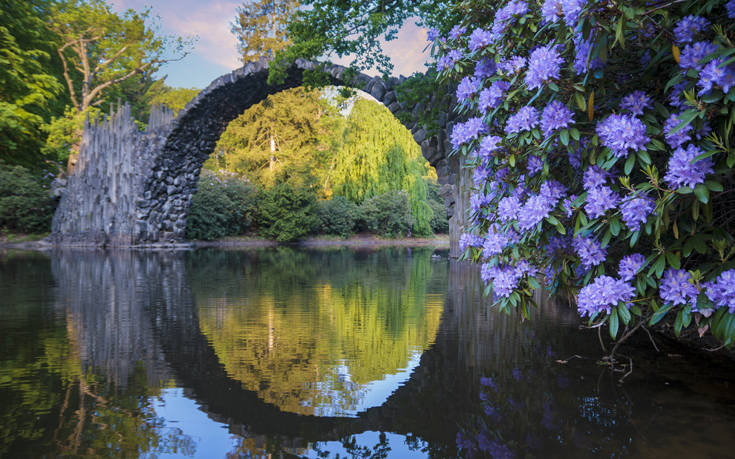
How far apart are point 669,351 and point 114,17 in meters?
24.0

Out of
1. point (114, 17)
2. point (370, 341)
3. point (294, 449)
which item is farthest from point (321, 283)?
point (114, 17)

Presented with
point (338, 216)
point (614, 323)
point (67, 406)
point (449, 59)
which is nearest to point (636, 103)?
point (614, 323)

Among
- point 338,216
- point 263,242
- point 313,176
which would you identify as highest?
point 313,176

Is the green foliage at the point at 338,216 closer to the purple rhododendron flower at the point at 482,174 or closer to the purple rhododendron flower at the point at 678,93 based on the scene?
the purple rhododendron flower at the point at 482,174

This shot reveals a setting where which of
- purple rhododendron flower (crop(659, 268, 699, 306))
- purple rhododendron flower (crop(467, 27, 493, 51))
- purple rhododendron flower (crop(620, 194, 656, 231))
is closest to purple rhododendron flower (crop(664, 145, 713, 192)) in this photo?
purple rhododendron flower (crop(620, 194, 656, 231))

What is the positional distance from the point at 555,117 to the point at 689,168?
54cm

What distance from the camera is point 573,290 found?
8.11ft

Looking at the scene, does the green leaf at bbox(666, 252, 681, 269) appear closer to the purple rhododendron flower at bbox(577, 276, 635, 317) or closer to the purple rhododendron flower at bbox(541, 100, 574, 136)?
the purple rhododendron flower at bbox(577, 276, 635, 317)

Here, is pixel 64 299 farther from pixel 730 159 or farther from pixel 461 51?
pixel 730 159

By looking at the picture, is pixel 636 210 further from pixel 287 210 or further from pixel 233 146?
pixel 233 146

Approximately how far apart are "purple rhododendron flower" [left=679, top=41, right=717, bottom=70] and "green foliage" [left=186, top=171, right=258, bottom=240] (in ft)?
69.2

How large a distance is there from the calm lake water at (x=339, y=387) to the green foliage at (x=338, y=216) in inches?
767

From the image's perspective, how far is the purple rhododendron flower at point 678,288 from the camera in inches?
69.8

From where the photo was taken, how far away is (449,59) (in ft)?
9.99
